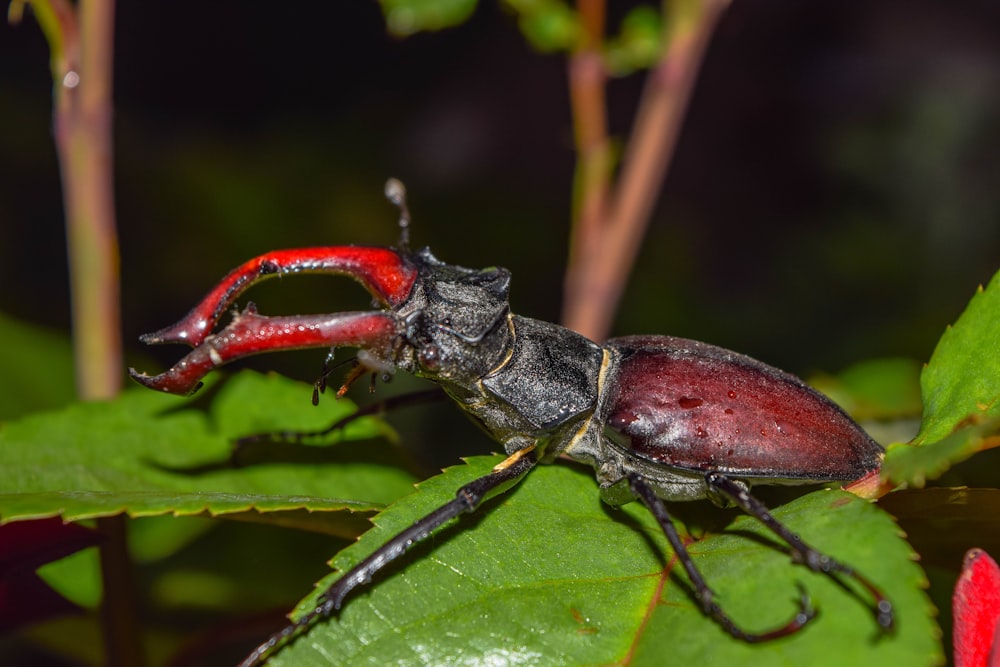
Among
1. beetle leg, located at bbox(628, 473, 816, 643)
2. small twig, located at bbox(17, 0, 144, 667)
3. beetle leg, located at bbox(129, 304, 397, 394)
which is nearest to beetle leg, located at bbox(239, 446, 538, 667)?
beetle leg, located at bbox(628, 473, 816, 643)

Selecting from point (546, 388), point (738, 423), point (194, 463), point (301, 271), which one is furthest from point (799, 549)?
point (194, 463)

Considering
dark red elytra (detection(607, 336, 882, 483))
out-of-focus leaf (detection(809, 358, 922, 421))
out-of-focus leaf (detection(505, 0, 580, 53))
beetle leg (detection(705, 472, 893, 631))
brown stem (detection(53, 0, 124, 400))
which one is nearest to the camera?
beetle leg (detection(705, 472, 893, 631))

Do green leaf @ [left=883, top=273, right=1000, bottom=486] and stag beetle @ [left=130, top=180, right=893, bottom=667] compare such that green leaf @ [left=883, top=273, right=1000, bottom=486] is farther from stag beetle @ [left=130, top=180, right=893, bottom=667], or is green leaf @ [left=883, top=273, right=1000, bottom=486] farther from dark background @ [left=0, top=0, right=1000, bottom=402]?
dark background @ [left=0, top=0, right=1000, bottom=402]

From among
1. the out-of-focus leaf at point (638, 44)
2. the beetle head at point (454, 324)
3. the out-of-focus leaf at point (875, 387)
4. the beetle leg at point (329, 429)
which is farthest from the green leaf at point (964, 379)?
the out-of-focus leaf at point (638, 44)

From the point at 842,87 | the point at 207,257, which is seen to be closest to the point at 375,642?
the point at 207,257

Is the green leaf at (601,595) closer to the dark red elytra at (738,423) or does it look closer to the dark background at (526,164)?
the dark red elytra at (738,423)

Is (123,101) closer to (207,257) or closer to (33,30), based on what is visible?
(33,30)
